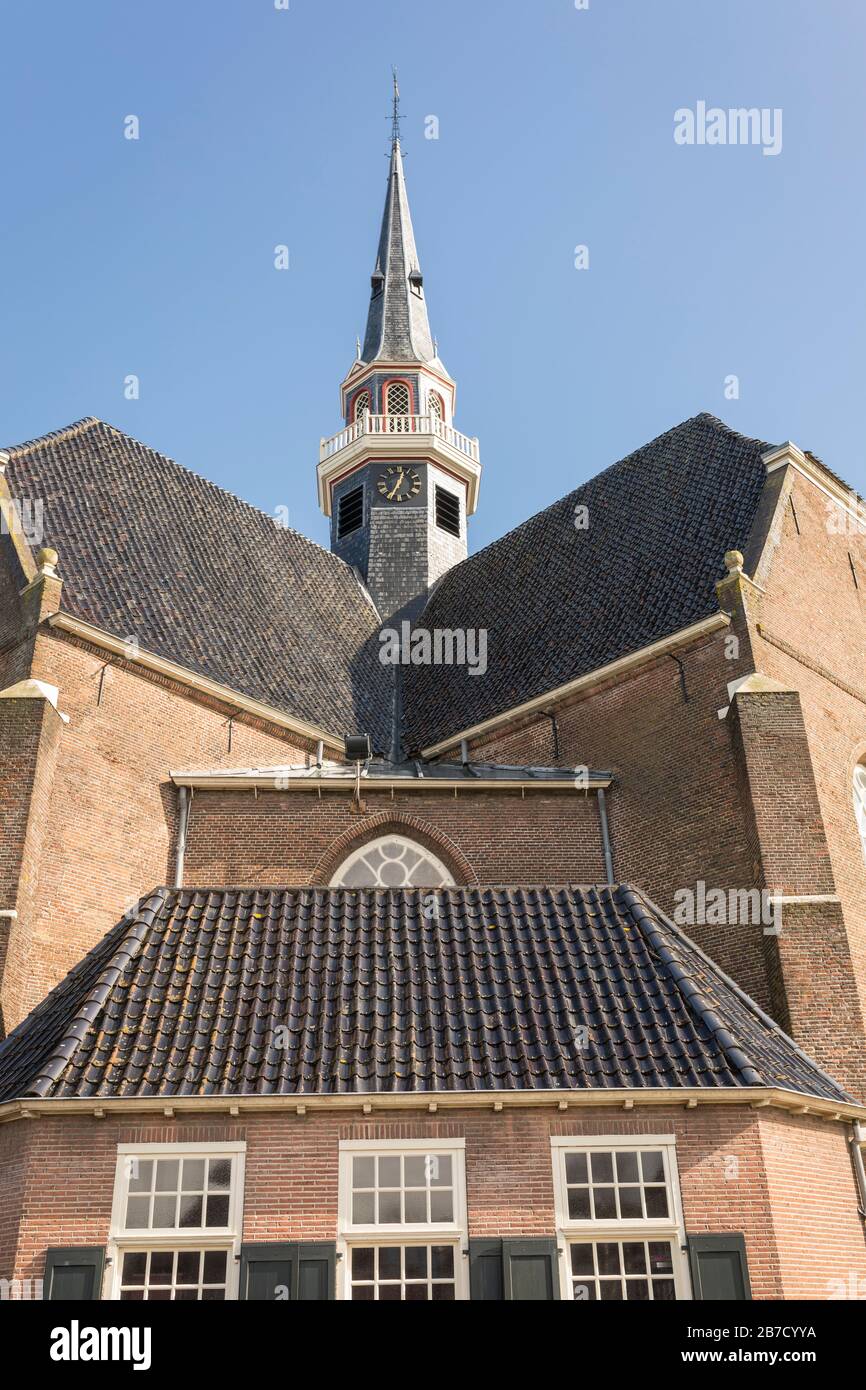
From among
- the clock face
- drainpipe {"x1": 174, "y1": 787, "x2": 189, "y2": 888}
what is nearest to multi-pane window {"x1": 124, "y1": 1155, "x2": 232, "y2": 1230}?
drainpipe {"x1": 174, "y1": 787, "x2": 189, "y2": 888}

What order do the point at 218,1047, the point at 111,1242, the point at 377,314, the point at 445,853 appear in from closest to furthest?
the point at 111,1242 < the point at 218,1047 < the point at 445,853 < the point at 377,314

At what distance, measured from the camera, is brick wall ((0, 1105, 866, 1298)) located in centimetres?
927

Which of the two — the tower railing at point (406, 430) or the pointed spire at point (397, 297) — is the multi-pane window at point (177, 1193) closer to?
the tower railing at point (406, 430)

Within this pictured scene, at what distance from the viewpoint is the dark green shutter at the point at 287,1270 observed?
29.7ft

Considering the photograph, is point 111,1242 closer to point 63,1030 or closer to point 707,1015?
point 63,1030

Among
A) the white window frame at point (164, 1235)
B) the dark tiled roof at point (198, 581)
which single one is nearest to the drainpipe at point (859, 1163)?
the white window frame at point (164, 1235)

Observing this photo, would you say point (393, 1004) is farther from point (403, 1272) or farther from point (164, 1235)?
point (164, 1235)

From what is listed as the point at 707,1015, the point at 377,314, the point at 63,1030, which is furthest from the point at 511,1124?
the point at 377,314

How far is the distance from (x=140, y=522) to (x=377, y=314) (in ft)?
51.3

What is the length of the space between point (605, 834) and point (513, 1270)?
28.7ft

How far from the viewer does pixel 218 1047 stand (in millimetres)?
10125

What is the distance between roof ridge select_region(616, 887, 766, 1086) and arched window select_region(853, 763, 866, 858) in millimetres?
5681

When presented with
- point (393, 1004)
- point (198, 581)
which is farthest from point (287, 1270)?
point (198, 581)

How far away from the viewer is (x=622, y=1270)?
9.29m
